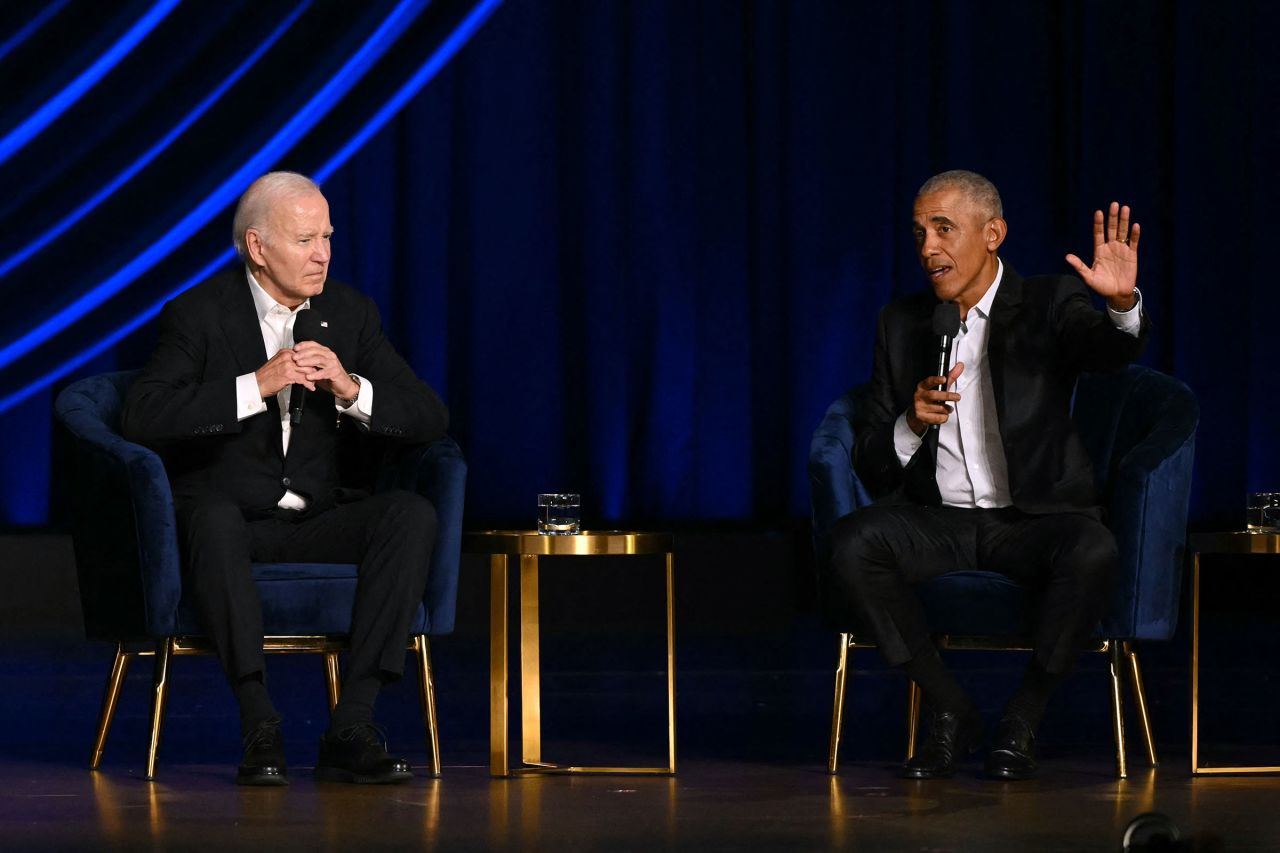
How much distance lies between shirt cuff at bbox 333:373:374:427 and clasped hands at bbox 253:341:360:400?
0.22 feet

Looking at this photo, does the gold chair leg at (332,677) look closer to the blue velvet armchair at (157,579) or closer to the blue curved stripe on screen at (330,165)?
the blue velvet armchair at (157,579)

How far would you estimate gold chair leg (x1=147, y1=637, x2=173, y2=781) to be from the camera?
3604mm

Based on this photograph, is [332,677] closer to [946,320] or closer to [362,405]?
[362,405]

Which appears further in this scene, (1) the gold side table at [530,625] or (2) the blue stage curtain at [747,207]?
(2) the blue stage curtain at [747,207]

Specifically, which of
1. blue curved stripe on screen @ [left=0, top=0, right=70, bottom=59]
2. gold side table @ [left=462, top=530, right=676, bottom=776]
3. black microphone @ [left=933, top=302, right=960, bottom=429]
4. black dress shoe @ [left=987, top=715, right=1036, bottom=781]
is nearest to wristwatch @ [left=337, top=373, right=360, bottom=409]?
gold side table @ [left=462, top=530, right=676, bottom=776]

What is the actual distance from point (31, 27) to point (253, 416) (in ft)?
5.85

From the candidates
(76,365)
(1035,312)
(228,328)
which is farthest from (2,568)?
(1035,312)

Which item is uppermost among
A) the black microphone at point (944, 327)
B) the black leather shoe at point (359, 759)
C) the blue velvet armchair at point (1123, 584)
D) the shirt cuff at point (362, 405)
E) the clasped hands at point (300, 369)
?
the black microphone at point (944, 327)

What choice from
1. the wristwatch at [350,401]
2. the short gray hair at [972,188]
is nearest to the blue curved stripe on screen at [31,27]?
the wristwatch at [350,401]

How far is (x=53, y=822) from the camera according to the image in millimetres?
3129

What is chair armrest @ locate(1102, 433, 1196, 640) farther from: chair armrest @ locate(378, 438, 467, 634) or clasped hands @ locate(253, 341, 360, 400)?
clasped hands @ locate(253, 341, 360, 400)

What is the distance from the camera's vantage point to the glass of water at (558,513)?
12.3ft

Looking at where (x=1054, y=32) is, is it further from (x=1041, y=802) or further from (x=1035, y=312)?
(x=1041, y=802)

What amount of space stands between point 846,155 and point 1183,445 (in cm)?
350
